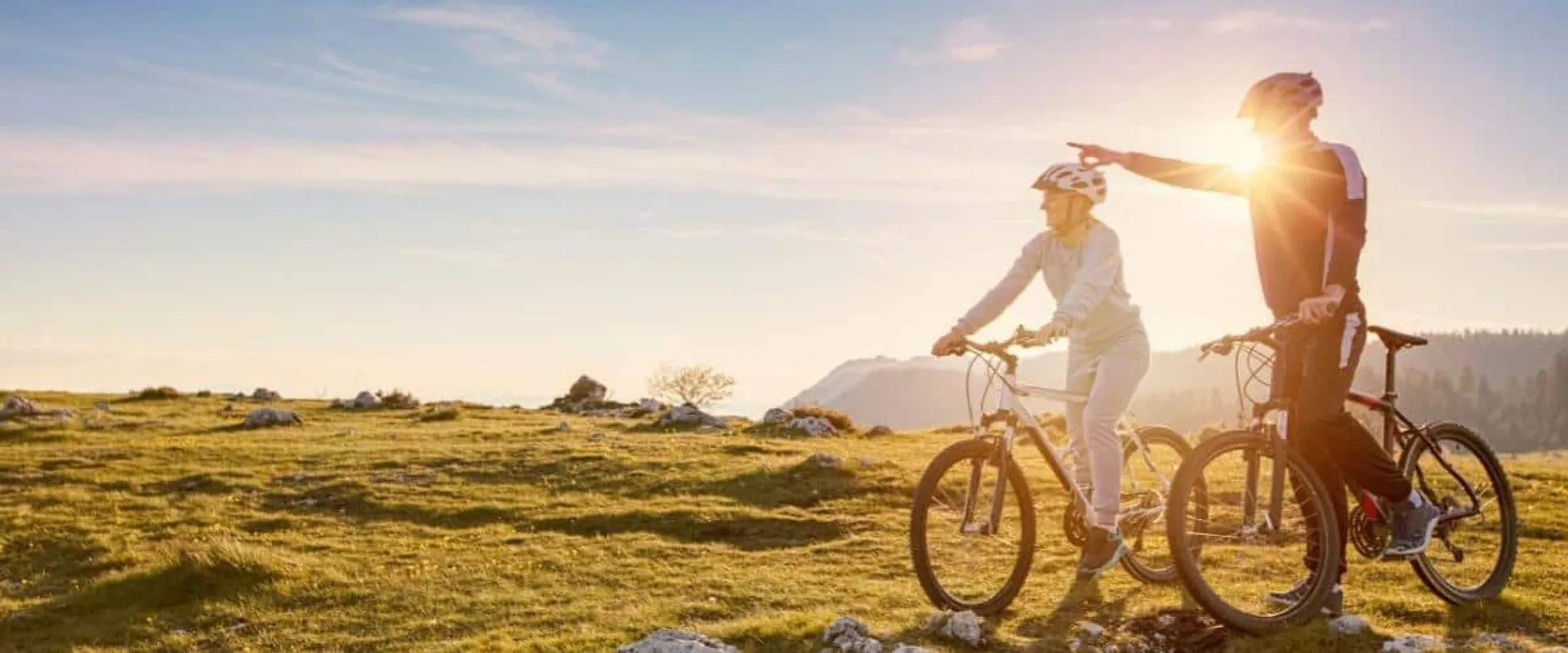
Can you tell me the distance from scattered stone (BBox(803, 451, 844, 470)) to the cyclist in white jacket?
1216cm

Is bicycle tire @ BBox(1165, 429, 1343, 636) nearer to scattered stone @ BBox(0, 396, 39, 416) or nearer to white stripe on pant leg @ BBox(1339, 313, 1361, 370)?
white stripe on pant leg @ BBox(1339, 313, 1361, 370)

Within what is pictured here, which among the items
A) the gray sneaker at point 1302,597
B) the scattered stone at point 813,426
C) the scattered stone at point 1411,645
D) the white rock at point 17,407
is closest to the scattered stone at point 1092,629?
the gray sneaker at point 1302,597

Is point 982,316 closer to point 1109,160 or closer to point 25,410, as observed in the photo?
point 1109,160

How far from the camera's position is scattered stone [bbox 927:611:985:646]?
7918 millimetres

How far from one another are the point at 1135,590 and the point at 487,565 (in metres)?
8.64

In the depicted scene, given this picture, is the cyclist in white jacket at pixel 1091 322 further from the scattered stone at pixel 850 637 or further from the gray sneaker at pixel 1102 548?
the scattered stone at pixel 850 637

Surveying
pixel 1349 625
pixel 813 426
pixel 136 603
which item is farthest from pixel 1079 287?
pixel 813 426

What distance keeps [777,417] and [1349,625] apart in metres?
26.8

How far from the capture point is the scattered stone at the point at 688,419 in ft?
111

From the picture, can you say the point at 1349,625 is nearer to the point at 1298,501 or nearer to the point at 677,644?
the point at 1298,501

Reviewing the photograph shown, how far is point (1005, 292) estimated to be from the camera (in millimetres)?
8883

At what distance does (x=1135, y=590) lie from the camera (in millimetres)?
9523

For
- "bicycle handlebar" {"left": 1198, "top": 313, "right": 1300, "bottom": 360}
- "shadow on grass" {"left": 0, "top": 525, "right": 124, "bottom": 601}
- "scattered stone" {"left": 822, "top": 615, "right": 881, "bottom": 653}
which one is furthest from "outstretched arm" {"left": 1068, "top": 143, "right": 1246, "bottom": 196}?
"shadow on grass" {"left": 0, "top": 525, "right": 124, "bottom": 601}

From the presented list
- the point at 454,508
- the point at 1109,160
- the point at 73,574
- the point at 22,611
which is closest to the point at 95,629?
the point at 22,611
